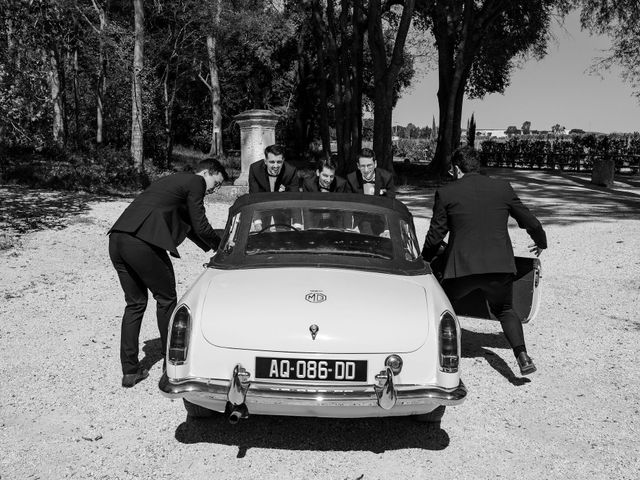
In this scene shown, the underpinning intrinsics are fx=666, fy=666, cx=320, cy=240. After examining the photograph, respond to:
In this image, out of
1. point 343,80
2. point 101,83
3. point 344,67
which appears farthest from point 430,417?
point 101,83

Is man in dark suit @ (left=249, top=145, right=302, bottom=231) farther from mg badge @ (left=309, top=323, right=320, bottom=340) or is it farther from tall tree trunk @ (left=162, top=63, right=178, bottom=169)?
tall tree trunk @ (left=162, top=63, right=178, bottom=169)

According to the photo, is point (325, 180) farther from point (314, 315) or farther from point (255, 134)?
point (255, 134)

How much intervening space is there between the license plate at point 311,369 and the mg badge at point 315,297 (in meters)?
0.38

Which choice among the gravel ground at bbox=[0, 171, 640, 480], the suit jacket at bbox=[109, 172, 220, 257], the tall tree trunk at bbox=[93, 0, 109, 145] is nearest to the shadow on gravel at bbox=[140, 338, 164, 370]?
the gravel ground at bbox=[0, 171, 640, 480]

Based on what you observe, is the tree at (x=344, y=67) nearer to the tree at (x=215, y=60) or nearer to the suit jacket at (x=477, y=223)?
the tree at (x=215, y=60)

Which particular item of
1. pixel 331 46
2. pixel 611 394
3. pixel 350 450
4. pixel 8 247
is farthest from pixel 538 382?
pixel 331 46

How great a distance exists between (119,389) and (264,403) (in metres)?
1.99

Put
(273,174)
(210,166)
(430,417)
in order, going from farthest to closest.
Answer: (273,174) → (210,166) → (430,417)

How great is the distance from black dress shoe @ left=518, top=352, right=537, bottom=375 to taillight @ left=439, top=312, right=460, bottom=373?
1.55 metres

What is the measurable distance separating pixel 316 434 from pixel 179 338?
1.17 m

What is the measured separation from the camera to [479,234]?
5.16 m

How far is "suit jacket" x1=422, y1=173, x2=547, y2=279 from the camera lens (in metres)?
5.11

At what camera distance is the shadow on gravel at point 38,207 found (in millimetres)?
13188

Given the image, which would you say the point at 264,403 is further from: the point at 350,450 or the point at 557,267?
the point at 557,267
